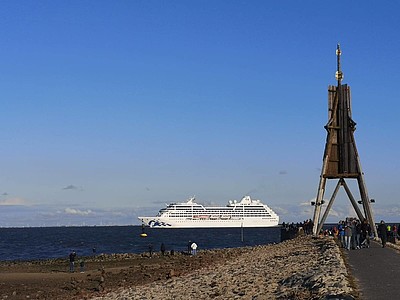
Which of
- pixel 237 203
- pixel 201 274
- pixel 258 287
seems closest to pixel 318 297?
pixel 258 287

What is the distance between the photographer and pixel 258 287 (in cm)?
1711

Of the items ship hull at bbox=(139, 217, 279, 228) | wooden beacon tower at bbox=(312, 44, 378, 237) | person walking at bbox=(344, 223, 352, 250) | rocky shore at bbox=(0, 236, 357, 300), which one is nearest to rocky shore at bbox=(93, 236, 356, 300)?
rocky shore at bbox=(0, 236, 357, 300)

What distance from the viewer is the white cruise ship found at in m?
151

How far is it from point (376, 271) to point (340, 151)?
17780 mm

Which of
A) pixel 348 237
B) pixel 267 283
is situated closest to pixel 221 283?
pixel 267 283

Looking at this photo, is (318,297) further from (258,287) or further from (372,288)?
(258,287)

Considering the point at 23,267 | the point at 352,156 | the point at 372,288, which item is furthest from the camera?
the point at 23,267

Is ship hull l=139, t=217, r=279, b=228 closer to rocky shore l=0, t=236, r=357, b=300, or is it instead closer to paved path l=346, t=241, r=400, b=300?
rocky shore l=0, t=236, r=357, b=300

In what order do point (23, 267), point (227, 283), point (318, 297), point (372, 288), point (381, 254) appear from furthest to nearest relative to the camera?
1. point (23, 267)
2. point (381, 254)
3. point (227, 283)
4. point (372, 288)
5. point (318, 297)

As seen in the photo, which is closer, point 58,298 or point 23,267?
point 58,298

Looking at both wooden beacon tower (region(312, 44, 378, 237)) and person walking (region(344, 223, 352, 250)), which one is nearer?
person walking (region(344, 223, 352, 250))

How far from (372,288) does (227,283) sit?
565cm

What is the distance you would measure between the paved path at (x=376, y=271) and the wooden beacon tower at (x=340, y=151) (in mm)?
8831

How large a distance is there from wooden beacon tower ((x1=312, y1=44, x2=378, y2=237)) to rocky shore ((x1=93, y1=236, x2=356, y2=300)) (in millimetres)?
10473
